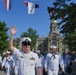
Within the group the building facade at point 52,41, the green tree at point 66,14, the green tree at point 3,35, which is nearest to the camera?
the green tree at point 66,14

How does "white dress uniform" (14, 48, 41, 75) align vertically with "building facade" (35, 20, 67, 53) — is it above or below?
below

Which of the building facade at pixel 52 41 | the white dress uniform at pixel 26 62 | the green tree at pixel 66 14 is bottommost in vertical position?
the white dress uniform at pixel 26 62

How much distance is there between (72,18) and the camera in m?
25.3

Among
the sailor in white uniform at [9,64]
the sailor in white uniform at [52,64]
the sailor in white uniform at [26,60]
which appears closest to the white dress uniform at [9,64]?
the sailor in white uniform at [9,64]

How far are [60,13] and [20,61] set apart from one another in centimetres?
1915

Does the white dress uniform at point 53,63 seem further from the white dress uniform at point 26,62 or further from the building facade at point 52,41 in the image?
the building facade at point 52,41

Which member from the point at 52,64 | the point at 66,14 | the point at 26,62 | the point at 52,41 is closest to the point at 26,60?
the point at 26,62

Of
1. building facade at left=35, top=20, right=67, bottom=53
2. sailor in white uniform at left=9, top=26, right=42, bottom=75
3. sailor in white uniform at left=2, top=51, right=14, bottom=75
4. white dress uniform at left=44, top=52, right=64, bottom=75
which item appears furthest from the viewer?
building facade at left=35, top=20, right=67, bottom=53

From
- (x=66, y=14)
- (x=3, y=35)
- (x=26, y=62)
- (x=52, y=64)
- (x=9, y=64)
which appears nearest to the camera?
(x=26, y=62)

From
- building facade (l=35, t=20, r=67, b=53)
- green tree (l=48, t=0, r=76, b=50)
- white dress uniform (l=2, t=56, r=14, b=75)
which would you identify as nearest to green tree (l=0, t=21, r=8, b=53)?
green tree (l=48, t=0, r=76, b=50)

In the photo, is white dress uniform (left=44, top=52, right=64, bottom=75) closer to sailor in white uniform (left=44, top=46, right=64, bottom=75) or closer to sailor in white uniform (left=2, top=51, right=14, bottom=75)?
sailor in white uniform (left=44, top=46, right=64, bottom=75)

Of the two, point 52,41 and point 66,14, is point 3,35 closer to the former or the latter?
point 66,14

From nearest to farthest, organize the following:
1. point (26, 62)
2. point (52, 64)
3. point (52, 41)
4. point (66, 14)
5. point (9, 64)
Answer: point (26, 62), point (52, 64), point (9, 64), point (66, 14), point (52, 41)

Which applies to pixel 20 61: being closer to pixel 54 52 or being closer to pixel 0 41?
pixel 54 52
